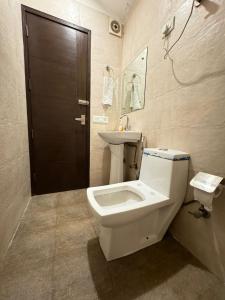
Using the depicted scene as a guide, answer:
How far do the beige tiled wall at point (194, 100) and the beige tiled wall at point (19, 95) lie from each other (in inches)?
27.2

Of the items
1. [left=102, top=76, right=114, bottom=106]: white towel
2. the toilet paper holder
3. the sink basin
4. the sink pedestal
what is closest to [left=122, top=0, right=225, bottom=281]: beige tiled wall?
the toilet paper holder

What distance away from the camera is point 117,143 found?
155 centimetres

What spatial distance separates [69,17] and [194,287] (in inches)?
104

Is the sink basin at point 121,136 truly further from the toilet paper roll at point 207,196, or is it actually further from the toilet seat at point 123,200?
the toilet paper roll at point 207,196

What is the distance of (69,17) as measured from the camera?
1515 millimetres

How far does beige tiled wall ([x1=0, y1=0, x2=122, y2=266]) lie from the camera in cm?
89

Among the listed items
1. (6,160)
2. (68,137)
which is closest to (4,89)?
(6,160)

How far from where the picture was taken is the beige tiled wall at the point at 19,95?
0.89 metres

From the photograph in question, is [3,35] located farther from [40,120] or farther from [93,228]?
[93,228]

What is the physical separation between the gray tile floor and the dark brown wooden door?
72 centimetres

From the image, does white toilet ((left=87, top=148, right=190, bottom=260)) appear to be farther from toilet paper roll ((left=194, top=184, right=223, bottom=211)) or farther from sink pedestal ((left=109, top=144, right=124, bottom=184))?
sink pedestal ((left=109, top=144, right=124, bottom=184))

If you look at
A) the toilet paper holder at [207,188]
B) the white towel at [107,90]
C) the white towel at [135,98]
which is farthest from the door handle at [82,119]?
the toilet paper holder at [207,188]

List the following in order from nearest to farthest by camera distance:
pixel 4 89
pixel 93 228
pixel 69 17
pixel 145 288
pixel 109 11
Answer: pixel 145 288, pixel 4 89, pixel 93 228, pixel 69 17, pixel 109 11

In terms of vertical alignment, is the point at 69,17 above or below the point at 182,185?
above
